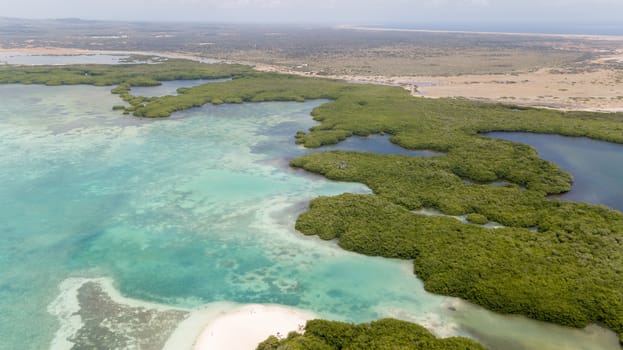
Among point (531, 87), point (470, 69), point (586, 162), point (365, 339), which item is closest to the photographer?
point (365, 339)

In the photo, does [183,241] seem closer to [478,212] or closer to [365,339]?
[365,339]

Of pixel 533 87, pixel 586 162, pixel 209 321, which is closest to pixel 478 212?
pixel 586 162

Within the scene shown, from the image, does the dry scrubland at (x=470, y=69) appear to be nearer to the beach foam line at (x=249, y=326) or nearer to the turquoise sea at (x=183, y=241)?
the turquoise sea at (x=183, y=241)

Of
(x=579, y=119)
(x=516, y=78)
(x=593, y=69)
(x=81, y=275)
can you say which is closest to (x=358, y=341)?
(x=81, y=275)

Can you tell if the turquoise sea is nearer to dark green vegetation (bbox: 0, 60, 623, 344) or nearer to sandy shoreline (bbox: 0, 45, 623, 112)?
dark green vegetation (bbox: 0, 60, 623, 344)

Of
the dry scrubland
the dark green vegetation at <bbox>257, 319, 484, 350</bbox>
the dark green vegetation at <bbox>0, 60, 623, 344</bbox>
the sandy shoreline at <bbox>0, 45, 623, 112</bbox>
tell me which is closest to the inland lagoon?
the dark green vegetation at <bbox>0, 60, 623, 344</bbox>

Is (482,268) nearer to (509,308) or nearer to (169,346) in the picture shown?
(509,308)
